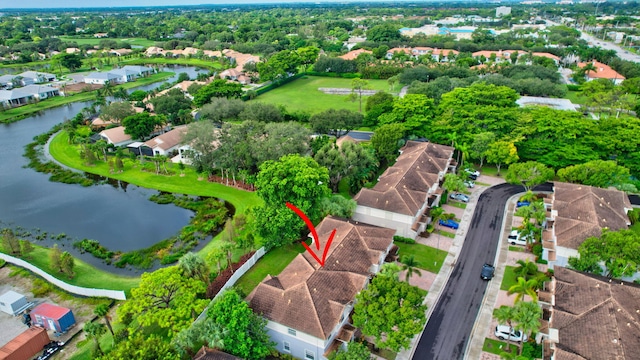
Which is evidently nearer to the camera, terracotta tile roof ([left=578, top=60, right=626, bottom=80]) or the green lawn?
the green lawn

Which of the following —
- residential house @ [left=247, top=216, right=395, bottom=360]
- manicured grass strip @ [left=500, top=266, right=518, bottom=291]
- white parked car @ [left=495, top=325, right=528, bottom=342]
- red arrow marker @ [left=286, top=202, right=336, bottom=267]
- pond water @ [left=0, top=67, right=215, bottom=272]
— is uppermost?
red arrow marker @ [left=286, top=202, right=336, bottom=267]

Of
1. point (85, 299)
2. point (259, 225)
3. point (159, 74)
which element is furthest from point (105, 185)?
point (159, 74)

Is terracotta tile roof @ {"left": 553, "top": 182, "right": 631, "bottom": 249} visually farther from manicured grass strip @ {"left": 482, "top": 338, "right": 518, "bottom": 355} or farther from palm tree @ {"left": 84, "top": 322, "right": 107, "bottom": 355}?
palm tree @ {"left": 84, "top": 322, "right": 107, "bottom": 355}

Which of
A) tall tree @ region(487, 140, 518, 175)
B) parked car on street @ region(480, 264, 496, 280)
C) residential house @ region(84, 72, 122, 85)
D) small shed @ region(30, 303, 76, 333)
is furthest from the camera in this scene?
residential house @ region(84, 72, 122, 85)

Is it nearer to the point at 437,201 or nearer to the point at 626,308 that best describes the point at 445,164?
the point at 437,201

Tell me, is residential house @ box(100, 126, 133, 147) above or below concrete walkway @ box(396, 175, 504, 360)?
above

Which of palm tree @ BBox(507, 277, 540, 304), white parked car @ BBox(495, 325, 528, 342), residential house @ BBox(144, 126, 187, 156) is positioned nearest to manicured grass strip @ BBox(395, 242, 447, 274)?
palm tree @ BBox(507, 277, 540, 304)
